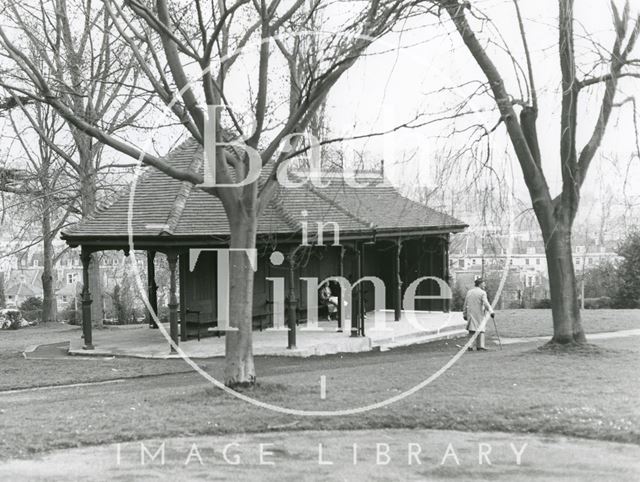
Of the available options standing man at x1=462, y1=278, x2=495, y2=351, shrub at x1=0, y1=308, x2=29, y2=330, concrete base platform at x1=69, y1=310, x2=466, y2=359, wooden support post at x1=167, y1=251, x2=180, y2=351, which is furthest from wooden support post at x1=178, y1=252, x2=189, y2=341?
shrub at x1=0, y1=308, x2=29, y2=330

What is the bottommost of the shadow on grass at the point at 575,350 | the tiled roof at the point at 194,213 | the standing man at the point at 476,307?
the shadow on grass at the point at 575,350

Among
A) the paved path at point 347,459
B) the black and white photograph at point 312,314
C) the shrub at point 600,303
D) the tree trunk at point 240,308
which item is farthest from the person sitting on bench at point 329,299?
the shrub at point 600,303

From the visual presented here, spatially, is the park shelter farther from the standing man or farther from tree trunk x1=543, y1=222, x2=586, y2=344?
tree trunk x1=543, y1=222, x2=586, y2=344

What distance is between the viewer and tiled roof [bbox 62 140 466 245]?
18266 mm

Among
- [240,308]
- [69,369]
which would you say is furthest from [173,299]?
[240,308]

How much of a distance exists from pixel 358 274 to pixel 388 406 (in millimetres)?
10229

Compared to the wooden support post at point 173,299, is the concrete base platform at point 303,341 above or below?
below

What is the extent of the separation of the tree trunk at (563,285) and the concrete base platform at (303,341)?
16.1 feet

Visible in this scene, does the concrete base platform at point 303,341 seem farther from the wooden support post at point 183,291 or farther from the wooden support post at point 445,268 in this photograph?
the wooden support post at point 445,268

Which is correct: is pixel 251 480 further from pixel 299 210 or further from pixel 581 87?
pixel 299 210

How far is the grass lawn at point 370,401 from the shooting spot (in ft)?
28.3

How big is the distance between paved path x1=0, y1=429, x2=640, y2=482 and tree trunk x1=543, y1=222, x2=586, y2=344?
7368mm

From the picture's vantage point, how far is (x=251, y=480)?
6.77 m

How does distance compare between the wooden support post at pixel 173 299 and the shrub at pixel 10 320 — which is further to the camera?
the shrub at pixel 10 320
